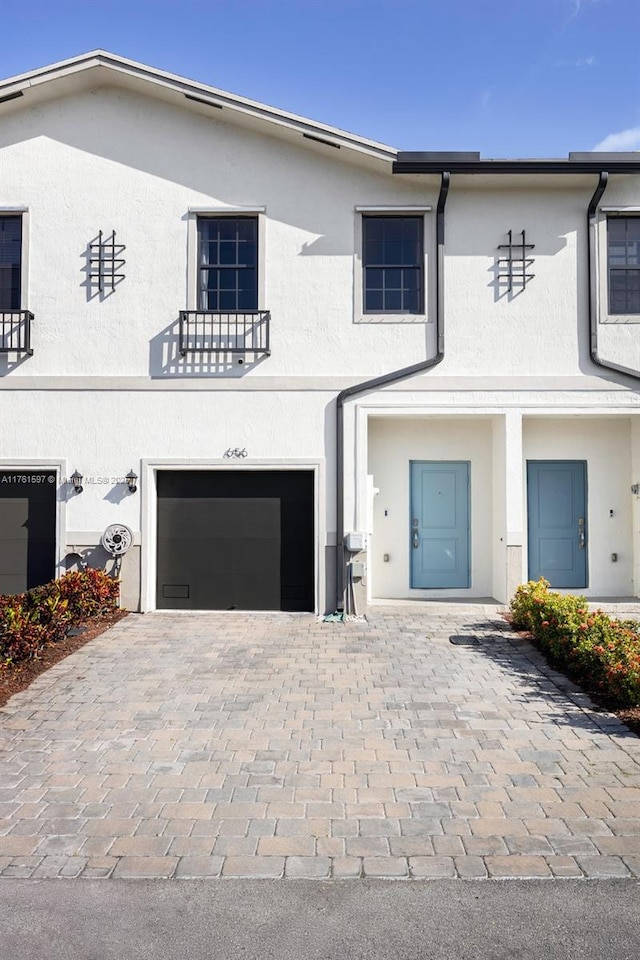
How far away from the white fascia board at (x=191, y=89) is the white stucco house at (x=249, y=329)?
14 cm

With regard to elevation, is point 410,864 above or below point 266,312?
below

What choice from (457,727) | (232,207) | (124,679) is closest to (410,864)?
(457,727)

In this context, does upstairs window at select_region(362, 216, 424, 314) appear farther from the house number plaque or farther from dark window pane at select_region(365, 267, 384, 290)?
the house number plaque

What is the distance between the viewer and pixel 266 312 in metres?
10.1

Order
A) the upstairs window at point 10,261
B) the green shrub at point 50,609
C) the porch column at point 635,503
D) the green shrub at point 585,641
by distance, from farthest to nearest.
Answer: the porch column at point 635,503
the upstairs window at point 10,261
the green shrub at point 50,609
the green shrub at point 585,641

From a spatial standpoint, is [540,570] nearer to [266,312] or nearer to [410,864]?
[266,312]

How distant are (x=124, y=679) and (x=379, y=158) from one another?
7.97 m

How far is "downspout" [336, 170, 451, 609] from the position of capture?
10008 millimetres

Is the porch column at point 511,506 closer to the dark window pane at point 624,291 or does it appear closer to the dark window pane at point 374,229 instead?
the dark window pane at point 624,291

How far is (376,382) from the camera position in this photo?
10.0 meters

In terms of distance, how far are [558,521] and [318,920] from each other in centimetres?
894

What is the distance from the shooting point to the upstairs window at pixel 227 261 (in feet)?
33.9

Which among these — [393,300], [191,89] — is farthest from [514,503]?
[191,89]

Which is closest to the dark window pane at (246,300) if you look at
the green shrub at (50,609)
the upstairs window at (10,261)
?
the upstairs window at (10,261)
